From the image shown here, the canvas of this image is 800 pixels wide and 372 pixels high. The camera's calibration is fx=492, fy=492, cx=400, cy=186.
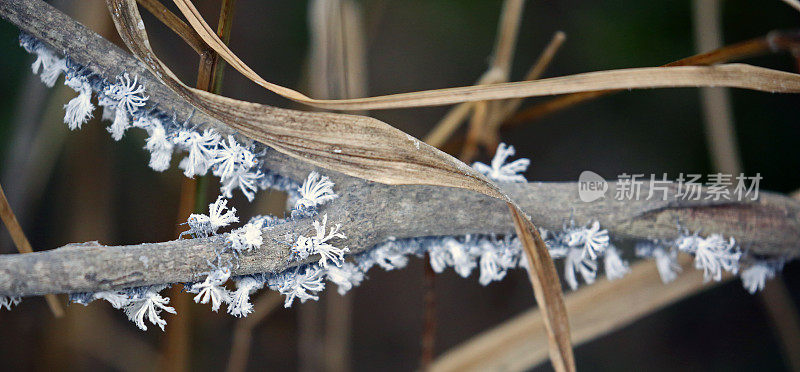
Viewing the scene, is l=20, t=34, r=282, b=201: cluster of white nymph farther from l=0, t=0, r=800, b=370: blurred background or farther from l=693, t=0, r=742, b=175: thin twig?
l=693, t=0, r=742, b=175: thin twig

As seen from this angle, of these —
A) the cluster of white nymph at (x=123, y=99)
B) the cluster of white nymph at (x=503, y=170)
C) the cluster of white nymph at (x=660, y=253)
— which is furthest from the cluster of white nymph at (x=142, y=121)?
the cluster of white nymph at (x=660, y=253)

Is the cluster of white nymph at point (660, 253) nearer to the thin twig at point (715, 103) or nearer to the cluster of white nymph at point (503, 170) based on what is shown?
the cluster of white nymph at point (503, 170)

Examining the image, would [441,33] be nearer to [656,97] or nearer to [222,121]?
[656,97]

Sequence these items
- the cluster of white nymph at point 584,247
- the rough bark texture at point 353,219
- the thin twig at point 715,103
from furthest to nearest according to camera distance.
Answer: the thin twig at point 715,103
the cluster of white nymph at point 584,247
the rough bark texture at point 353,219

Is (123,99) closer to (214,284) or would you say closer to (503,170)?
(214,284)

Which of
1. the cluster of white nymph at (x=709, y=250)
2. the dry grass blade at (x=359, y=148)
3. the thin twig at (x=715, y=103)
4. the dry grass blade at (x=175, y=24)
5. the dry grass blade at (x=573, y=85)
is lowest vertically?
the cluster of white nymph at (x=709, y=250)

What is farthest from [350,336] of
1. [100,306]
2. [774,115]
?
[774,115]
